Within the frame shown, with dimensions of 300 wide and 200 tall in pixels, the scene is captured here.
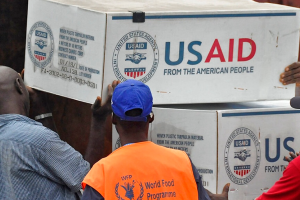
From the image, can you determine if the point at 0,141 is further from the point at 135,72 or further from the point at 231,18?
the point at 231,18

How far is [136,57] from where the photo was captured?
2.72 metres

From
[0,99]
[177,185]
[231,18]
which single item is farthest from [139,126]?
[231,18]

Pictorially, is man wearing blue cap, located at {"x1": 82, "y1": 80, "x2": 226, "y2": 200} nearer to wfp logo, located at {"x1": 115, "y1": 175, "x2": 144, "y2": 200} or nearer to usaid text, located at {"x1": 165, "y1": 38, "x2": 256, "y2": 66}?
wfp logo, located at {"x1": 115, "y1": 175, "x2": 144, "y2": 200}

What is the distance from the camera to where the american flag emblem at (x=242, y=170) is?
2844 mm

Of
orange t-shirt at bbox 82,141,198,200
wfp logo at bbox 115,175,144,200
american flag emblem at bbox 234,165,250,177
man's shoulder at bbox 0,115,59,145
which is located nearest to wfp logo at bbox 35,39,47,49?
man's shoulder at bbox 0,115,59,145

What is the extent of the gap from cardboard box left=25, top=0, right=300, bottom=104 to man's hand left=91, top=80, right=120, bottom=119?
4cm

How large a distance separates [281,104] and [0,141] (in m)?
1.68

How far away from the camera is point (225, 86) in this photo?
2.89m

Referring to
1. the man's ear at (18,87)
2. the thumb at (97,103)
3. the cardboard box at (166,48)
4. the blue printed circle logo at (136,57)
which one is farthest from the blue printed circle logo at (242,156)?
the man's ear at (18,87)

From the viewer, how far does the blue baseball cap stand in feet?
7.09

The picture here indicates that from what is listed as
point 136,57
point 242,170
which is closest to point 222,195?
point 242,170

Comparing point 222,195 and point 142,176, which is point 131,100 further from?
point 222,195

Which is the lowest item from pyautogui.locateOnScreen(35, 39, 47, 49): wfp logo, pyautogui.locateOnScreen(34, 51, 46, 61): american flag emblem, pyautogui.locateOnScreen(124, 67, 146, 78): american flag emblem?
pyautogui.locateOnScreen(124, 67, 146, 78): american flag emblem

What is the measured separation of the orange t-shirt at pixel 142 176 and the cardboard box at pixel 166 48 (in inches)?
25.4
